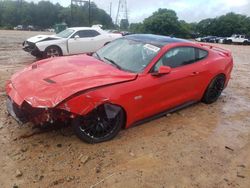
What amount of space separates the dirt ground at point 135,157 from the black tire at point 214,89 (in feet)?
3.05

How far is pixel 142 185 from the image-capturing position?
10.8 ft

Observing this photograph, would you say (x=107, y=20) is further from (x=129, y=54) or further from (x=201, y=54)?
(x=129, y=54)

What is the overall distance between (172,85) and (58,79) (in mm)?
1934

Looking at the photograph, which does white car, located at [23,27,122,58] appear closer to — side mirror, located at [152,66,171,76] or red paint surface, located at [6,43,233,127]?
red paint surface, located at [6,43,233,127]

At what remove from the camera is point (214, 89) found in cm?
614

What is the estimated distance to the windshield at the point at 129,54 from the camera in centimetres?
468

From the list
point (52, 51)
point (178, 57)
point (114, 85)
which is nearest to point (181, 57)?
point (178, 57)

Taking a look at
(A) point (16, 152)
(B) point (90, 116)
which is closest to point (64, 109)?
(B) point (90, 116)

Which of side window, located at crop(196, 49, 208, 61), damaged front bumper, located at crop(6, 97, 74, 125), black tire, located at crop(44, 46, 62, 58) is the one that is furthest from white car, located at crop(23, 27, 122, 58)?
damaged front bumper, located at crop(6, 97, 74, 125)

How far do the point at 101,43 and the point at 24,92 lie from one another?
28.8 feet

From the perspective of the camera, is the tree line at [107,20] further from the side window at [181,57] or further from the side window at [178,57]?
the side window at [178,57]

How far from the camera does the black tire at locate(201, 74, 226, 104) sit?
19.5ft

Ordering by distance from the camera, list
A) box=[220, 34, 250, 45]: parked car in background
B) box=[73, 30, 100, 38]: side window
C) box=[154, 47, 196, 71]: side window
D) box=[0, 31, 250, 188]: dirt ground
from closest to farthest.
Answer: box=[0, 31, 250, 188]: dirt ground → box=[154, 47, 196, 71]: side window → box=[73, 30, 100, 38]: side window → box=[220, 34, 250, 45]: parked car in background

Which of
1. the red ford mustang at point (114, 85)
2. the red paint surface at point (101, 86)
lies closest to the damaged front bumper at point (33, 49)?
the red ford mustang at point (114, 85)
